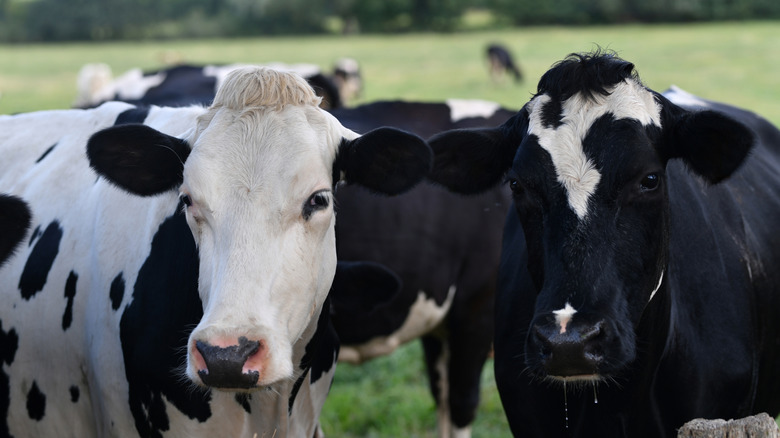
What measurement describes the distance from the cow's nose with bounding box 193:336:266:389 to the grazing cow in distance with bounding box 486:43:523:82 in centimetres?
2828

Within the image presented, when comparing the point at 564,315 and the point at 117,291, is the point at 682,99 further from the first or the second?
the point at 117,291

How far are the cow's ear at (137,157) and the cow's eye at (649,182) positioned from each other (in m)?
1.64

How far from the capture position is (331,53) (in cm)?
3972

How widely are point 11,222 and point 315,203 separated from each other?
1.27 meters

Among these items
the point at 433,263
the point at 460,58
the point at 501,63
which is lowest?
the point at 460,58

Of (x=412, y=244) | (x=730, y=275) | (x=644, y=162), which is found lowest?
(x=412, y=244)

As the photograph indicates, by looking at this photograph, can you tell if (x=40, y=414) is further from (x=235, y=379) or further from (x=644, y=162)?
(x=644, y=162)

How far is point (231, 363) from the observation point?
2.69 m

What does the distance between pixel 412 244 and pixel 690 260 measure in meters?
2.00

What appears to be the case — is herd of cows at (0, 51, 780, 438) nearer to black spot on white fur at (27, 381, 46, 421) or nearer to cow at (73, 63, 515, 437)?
black spot on white fur at (27, 381, 46, 421)

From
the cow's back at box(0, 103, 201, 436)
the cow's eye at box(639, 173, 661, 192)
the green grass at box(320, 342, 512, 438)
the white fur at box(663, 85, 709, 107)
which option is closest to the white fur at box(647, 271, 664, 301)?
the cow's eye at box(639, 173, 661, 192)

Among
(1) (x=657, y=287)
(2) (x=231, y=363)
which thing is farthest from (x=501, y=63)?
(2) (x=231, y=363)

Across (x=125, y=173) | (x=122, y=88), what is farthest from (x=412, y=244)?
(x=122, y=88)

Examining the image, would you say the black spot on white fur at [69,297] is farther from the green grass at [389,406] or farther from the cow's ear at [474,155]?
the green grass at [389,406]
